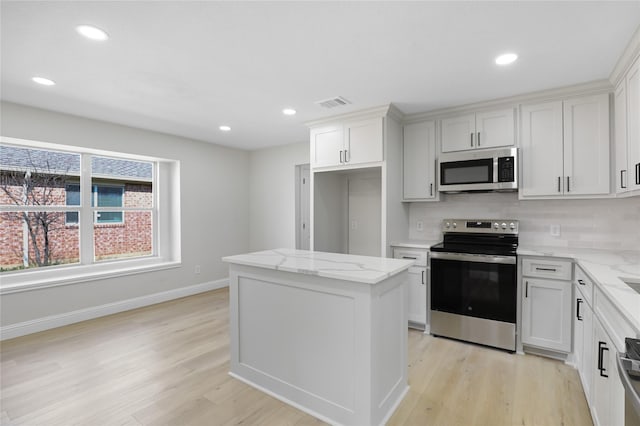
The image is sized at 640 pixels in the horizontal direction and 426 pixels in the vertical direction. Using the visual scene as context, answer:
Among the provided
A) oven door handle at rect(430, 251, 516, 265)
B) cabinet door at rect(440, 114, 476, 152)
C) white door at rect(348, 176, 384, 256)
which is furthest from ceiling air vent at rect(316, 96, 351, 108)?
oven door handle at rect(430, 251, 516, 265)

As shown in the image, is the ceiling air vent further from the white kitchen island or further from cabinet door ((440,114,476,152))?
the white kitchen island

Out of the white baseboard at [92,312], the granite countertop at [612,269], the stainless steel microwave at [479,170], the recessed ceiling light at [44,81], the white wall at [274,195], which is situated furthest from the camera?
the white wall at [274,195]

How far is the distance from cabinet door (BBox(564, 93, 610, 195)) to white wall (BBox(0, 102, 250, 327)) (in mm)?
4037

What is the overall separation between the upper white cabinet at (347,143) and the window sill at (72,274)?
9.14 ft

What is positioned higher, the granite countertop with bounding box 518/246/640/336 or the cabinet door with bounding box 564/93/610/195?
the cabinet door with bounding box 564/93/610/195

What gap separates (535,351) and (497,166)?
5.74ft

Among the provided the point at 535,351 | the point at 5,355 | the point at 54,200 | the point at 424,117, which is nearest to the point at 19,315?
the point at 5,355

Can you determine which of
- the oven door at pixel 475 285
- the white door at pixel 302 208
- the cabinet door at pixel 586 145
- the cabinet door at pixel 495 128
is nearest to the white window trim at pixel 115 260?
the white door at pixel 302 208

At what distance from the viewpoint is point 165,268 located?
446 cm

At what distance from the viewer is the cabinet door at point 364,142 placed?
10.9 feet

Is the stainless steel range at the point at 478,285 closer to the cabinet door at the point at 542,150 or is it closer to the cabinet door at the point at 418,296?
the cabinet door at the point at 418,296

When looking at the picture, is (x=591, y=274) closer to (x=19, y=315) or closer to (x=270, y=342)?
(x=270, y=342)

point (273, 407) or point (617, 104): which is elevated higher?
point (617, 104)

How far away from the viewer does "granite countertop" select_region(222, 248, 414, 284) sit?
1757mm
